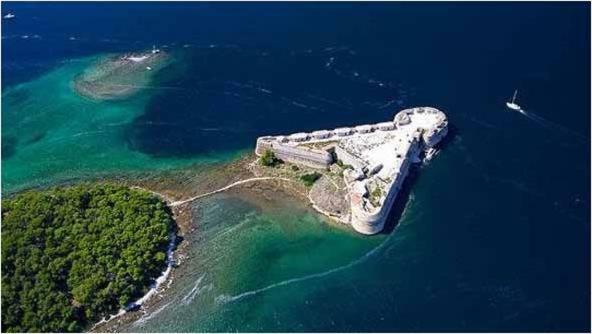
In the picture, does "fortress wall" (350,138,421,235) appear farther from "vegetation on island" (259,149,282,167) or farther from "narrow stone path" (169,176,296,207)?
"vegetation on island" (259,149,282,167)

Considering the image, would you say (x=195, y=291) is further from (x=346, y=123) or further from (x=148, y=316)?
(x=346, y=123)

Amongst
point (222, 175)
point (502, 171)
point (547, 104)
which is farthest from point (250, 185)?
point (547, 104)

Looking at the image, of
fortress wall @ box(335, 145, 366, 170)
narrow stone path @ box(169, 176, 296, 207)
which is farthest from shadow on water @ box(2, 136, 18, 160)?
fortress wall @ box(335, 145, 366, 170)

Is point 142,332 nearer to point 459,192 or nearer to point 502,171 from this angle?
point 459,192

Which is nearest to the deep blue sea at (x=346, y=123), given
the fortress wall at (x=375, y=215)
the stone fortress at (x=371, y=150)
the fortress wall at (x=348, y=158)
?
the fortress wall at (x=375, y=215)

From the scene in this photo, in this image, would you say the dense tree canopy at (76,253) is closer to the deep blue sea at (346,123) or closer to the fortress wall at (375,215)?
the deep blue sea at (346,123)

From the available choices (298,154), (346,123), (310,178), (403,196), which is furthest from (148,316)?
(346,123)
